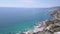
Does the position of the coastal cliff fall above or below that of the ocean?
Result: below

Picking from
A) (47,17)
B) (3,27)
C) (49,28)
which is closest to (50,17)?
(47,17)

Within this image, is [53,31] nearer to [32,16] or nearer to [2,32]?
[32,16]

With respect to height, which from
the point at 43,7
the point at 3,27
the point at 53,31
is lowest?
the point at 53,31

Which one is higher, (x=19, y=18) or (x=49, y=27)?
(x=19, y=18)

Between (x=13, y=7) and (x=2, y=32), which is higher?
(x=13, y=7)

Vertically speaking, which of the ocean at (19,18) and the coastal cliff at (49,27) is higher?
the ocean at (19,18)

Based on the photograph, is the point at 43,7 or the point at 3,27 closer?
the point at 3,27

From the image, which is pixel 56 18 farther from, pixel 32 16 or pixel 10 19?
pixel 10 19
